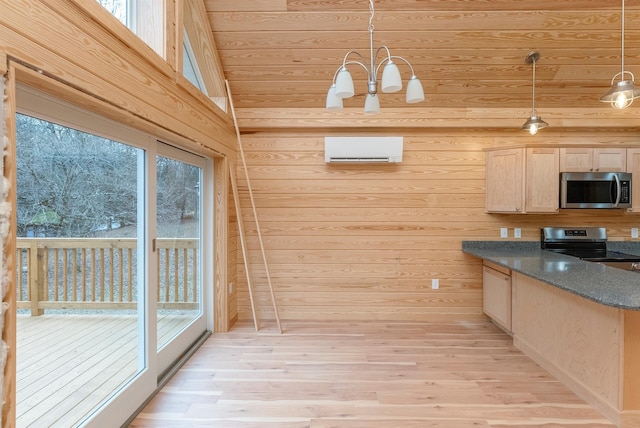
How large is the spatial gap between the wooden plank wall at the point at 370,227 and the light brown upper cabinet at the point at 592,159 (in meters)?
0.50

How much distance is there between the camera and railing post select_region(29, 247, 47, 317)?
1.50 meters

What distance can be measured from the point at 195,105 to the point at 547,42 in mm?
2992

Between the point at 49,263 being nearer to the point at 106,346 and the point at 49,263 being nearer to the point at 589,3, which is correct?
the point at 106,346

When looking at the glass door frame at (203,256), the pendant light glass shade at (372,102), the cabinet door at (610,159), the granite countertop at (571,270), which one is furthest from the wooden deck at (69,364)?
the cabinet door at (610,159)

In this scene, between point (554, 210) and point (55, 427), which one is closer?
point (55, 427)

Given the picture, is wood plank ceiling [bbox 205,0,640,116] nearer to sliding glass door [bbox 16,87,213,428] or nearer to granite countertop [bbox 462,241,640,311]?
sliding glass door [bbox 16,87,213,428]

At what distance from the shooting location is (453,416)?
2.10m

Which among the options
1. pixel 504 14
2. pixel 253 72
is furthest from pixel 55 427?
pixel 504 14

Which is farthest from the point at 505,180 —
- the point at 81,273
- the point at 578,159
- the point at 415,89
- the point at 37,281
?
the point at 37,281

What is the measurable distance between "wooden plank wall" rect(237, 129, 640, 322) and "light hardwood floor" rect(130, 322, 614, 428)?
0.48m

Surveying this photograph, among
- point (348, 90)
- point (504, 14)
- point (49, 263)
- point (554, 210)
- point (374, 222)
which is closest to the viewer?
point (49, 263)

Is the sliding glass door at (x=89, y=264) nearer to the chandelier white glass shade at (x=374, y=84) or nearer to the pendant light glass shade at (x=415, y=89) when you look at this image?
the chandelier white glass shade at (x=374, y=84)

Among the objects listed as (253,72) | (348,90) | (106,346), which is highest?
(253,72)

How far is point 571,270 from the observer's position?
255 centimetres
